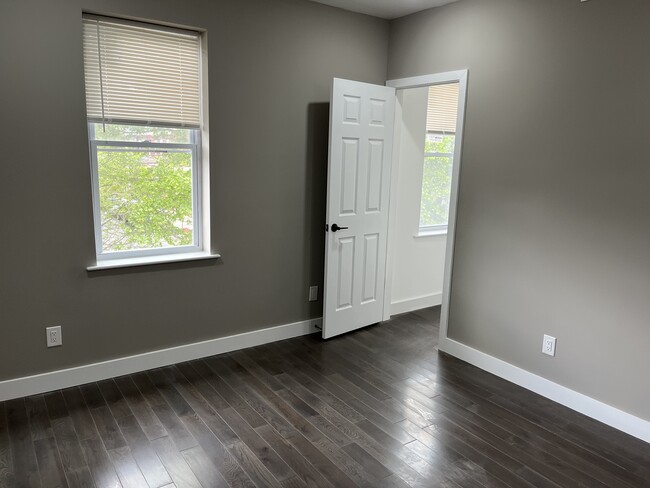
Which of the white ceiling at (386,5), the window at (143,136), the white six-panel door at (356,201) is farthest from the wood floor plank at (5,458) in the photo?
the white ceiling at (386,5)

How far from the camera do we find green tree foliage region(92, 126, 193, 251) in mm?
3029

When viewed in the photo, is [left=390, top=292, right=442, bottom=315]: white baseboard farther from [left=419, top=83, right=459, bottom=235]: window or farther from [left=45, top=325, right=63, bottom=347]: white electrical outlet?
[left=45, top=325, right=63, bottom=347]: white electrical outlet

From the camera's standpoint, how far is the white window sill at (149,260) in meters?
2.99

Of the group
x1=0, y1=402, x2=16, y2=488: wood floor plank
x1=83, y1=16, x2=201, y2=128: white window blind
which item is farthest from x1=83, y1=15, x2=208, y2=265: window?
x1=0, y1=402, x2=16, y2=488: wood floor plank

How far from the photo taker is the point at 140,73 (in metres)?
2.99

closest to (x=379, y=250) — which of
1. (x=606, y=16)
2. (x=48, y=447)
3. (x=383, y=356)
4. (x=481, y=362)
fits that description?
(x=383, y=356)

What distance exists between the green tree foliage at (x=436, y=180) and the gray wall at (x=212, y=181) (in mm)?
979

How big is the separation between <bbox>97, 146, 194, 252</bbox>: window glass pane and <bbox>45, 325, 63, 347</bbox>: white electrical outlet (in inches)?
22.0

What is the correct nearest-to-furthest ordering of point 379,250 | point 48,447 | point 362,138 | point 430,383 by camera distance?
1. point 48,447
2. point 430,383
3. point 362,138
4. point 379,250

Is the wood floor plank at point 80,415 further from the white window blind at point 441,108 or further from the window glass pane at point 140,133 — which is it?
the white window blind at point 441,108

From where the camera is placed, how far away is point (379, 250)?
4.09 meters

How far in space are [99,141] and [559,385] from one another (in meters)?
3.22

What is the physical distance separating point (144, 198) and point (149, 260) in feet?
1.34

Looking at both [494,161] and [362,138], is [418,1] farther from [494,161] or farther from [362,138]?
[494,161]
